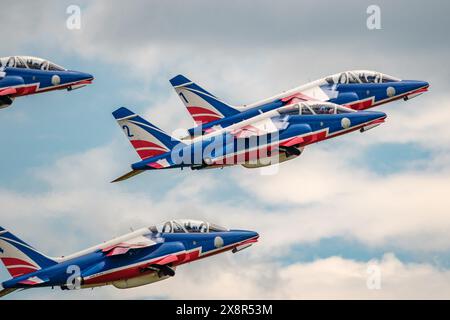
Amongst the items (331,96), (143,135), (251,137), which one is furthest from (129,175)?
(331,96)

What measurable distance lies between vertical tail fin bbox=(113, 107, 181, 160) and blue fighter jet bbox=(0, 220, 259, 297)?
298 inches

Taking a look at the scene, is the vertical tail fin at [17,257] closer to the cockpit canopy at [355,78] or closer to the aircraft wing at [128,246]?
the aircraft wing at [128,246]

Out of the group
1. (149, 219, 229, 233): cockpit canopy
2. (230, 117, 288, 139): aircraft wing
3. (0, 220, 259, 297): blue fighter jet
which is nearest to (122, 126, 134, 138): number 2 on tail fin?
(230, 117, 288, 139): aircraft wing

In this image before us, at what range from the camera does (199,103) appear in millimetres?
150875

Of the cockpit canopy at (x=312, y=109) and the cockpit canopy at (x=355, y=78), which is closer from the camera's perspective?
the cockpit canopy at (x=312, y=109)

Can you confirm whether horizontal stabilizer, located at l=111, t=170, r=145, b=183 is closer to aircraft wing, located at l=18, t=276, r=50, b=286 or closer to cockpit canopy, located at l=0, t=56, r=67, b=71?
aircraft wing, located at l=18, t=276, r=50, b=286

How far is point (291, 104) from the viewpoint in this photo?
142 metres

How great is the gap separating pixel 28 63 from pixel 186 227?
22.7m

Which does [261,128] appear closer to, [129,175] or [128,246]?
[129,175]

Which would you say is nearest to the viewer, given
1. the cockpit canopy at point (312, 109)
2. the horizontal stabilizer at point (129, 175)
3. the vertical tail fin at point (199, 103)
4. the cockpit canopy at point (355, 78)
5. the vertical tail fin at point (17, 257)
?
the vertical tail fin at point (17, 257)

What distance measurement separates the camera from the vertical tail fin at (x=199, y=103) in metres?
149

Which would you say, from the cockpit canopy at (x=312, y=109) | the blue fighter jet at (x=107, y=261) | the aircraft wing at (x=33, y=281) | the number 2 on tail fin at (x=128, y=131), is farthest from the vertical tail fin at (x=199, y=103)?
the aircraft wing at (x=33, y=281)

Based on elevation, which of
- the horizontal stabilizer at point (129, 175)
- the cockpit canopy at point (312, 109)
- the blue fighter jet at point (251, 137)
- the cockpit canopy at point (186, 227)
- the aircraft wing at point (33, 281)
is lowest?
the aircraft wing at point (33, 281)

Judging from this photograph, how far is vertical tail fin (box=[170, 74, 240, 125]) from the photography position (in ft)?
490
